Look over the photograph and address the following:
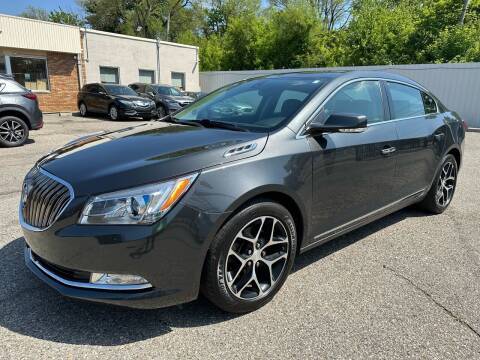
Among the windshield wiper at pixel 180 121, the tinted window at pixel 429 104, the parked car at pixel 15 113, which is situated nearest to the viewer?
the windshield wiper at pixel 180 121

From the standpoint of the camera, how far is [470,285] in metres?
3.10

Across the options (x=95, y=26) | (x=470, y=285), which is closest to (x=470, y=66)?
(x=470, y=285)

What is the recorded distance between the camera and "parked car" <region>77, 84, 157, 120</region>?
15438 millimetres

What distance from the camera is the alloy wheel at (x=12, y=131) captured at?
895cm

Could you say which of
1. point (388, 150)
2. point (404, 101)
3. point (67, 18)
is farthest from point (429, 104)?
point (67, 18)

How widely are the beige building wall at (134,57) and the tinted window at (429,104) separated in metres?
19.2

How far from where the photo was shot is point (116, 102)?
1552cm

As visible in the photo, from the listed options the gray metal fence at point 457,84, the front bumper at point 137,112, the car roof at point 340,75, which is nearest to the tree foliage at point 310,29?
the gray metal fence at point 457,84

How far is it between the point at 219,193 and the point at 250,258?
57 cm

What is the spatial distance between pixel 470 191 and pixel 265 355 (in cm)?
509

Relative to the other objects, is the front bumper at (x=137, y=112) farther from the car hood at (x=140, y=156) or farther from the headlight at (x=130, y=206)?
the headlight at (x=130, y=206)

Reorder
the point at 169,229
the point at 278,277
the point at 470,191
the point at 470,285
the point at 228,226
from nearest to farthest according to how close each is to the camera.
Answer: the point at 169,229
the point at 228,226
the point at 278,277
the point at 470,285
the point at 470,191

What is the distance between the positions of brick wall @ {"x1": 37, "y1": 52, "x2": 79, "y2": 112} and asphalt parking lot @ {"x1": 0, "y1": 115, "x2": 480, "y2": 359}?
17.3 metres

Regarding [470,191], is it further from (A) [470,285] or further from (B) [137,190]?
(B) [137,190]
